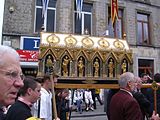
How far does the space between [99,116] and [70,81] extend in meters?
8.86

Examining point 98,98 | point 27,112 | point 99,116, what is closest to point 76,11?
point 98,98

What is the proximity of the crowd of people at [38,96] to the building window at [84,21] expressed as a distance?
33.5ft

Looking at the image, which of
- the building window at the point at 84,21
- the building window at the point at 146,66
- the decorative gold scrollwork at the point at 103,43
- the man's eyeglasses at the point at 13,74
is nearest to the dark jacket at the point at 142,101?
the decorative gold scrollwork at the point at 103,43

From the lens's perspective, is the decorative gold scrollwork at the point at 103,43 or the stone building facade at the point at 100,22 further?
the stone building facade at the point at 100,22

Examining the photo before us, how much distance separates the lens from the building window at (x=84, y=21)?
53.0 feet

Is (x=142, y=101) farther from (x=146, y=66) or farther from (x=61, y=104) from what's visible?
(x=146, y=66)

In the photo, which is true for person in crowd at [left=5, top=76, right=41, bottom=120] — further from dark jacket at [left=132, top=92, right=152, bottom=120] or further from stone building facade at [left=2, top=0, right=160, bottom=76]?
stone building facade at [left=2, top=0, right=160, bottom=76]

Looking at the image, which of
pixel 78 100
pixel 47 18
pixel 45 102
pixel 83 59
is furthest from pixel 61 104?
pixel 47 18

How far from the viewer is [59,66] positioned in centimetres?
473

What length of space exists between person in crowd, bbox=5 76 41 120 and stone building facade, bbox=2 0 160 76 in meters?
9.61

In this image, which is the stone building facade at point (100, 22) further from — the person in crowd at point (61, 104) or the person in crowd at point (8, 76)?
the person in crowd at point (8, 76)

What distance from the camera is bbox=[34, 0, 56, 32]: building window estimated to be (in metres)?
15.2

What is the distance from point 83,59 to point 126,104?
150 centimetres

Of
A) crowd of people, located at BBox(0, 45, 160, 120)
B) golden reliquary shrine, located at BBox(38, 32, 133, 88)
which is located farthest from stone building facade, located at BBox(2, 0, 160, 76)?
crowd of people, located at BBox(0, 45, 160, 120)
